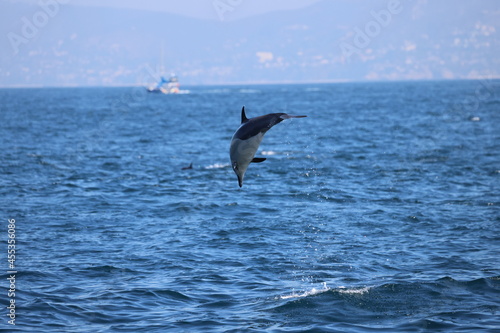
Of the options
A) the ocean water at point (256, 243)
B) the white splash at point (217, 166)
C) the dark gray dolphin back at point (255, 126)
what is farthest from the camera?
the white splash at point (217, 166)

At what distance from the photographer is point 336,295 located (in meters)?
17.4

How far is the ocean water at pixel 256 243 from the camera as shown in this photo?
16.2 metres

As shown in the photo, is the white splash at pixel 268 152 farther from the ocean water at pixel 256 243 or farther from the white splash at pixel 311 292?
the white splash at pixel 311 292

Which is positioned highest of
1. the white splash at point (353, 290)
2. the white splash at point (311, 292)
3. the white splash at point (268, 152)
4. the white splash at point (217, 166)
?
the white splash at point (268, 152)

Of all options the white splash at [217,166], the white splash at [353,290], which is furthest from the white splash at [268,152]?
the white splash at [353,290]

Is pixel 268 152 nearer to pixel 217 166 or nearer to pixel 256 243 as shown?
pixel 217 166

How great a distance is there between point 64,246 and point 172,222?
511cm

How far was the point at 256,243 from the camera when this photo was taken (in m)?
23.0

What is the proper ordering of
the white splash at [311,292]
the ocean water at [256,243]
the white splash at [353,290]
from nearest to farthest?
the ocean water at [256,243]
the white splash at [311,292]
the white splash at [353,290]

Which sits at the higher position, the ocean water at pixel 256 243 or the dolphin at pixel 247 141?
the dolphin at pixel 247 141

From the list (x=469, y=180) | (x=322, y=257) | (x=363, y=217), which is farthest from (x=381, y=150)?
(x=322, y=257)

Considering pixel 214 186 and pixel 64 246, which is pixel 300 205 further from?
pixel 64 246

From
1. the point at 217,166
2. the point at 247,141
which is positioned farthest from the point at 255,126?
the point at 217,166

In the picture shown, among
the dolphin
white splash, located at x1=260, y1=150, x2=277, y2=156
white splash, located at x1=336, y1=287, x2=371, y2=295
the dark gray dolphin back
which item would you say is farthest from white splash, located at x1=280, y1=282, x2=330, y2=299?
white splash, located at x1=260, y1=150, x2=277, y2=156
